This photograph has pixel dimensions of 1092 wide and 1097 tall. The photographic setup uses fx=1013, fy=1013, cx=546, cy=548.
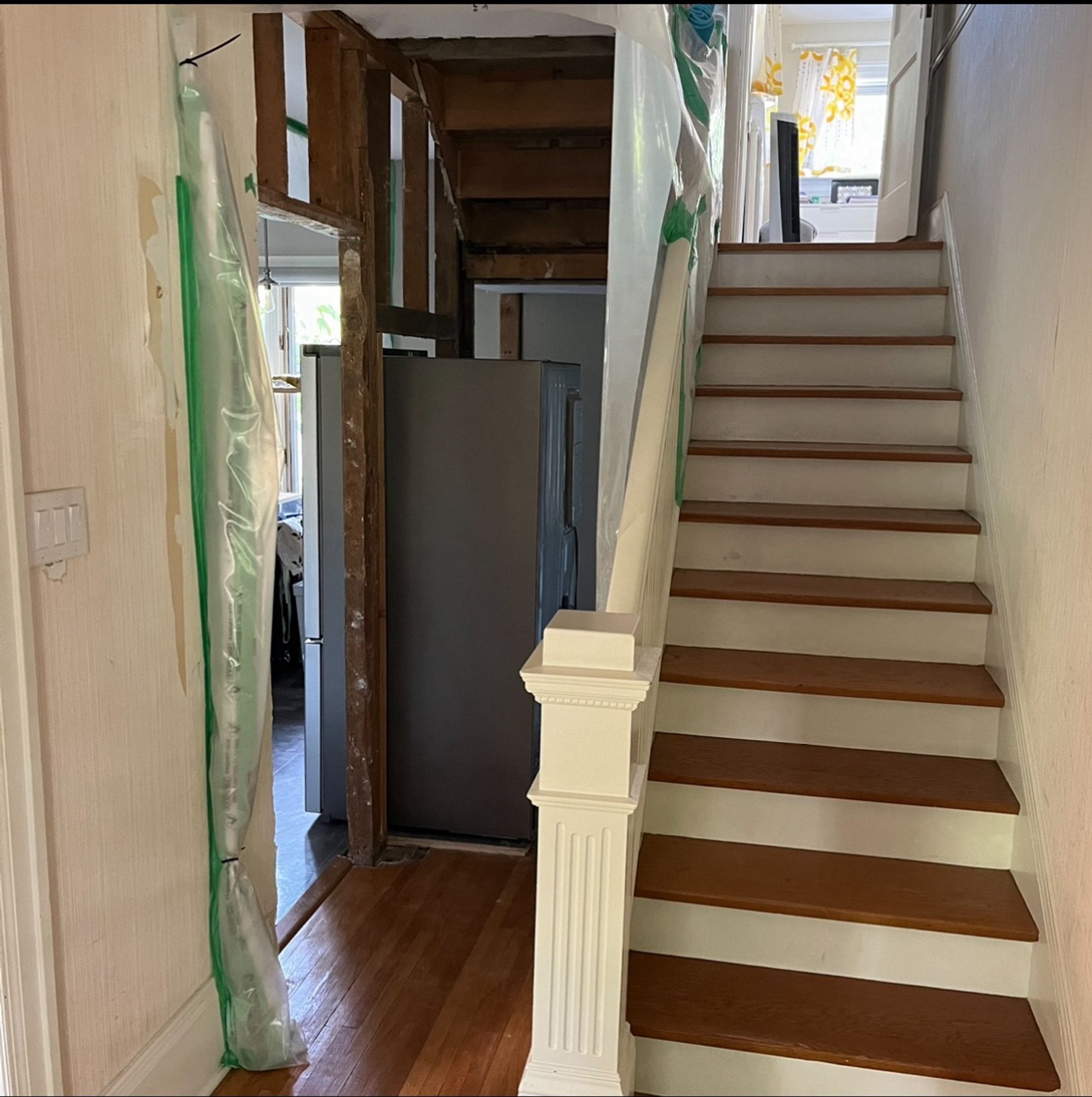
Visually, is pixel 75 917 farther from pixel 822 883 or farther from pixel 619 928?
pixel 822 883

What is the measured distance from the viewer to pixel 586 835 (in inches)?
65.6

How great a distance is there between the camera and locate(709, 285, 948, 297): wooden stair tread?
334 centimetres

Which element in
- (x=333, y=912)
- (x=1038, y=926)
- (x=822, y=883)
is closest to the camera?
(x=1038, y=926)

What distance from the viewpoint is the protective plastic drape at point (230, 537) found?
1873mm

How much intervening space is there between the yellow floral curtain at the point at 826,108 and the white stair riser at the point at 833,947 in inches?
233

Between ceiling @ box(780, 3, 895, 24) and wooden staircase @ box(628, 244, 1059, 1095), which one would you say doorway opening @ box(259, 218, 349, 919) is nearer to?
wooden staircase @ box(628, 244, 1059, 1095)

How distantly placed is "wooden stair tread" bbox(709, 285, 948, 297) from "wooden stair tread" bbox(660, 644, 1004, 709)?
4.72ft

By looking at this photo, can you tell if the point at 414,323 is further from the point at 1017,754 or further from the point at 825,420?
the point at 1017,754

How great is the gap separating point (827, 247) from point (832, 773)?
214cm

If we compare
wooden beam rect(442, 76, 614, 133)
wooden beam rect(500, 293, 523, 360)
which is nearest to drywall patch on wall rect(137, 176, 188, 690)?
wooden beam rect(442, 76, 614, 133)

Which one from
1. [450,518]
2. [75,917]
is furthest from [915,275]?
[75,917]

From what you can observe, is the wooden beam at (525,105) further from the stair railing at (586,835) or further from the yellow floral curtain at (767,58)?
the stair railing at (586,835)

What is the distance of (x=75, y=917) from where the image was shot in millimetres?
1686

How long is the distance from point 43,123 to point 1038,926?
86.8 inches
